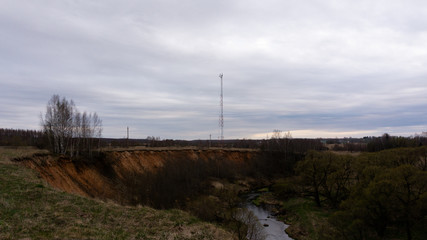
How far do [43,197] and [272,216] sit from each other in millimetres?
29922

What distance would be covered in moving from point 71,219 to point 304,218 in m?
29.7

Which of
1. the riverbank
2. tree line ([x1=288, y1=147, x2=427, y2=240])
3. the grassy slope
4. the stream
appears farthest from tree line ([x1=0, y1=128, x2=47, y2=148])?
tree line ([x1=288, y1=147, x2=427, y2=240])

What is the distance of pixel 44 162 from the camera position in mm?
30828

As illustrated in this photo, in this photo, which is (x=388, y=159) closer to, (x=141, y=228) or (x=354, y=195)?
(x=354, y=195)

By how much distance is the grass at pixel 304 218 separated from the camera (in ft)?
96.6

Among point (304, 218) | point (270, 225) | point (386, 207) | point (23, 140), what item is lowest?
point (270, 225)

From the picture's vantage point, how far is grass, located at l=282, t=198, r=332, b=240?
29.4 metres

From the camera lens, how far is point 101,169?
143ft

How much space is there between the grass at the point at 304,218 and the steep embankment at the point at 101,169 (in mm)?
21535

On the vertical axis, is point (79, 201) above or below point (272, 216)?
above

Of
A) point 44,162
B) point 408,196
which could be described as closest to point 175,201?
point 44,162

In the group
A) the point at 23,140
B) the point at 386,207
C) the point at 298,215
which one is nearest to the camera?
the point at 386,207

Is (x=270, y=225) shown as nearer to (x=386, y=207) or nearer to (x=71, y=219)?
(x=386, y=207)

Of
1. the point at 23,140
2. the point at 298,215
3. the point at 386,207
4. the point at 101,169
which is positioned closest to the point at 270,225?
the point at 298,215
